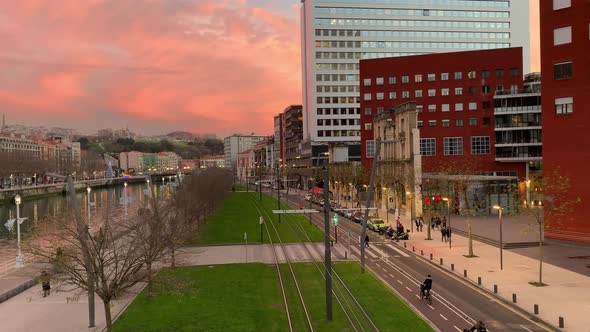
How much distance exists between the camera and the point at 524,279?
108ft

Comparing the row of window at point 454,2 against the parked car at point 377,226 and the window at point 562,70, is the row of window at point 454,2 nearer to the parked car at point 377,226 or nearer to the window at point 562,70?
the parked car at point 377,226

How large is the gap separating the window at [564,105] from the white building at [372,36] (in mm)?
90534

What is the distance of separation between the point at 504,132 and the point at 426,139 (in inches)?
531

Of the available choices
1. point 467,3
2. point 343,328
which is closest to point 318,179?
point 467,3

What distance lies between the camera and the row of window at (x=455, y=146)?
88.4 metres

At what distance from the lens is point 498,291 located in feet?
97.9

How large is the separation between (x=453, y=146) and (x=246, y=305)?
235ft

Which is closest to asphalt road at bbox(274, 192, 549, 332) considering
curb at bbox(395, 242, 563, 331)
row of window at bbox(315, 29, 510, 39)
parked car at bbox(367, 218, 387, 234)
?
curb at bbox(395, 242, 563, 331)

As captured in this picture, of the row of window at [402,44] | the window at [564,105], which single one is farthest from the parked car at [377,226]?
the row of window at [402,44]

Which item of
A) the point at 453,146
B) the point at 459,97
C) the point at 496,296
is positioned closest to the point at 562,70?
the point at 496,296

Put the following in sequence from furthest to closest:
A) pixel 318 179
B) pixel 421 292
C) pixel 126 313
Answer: pixel 318 179
pixel 421 292
pixel 126 313

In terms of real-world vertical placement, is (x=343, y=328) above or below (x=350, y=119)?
below

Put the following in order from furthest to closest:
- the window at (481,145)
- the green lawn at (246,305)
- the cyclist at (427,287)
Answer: the window at (481,145)
the cyclist at (427,287)
the green lawn at (246,305)

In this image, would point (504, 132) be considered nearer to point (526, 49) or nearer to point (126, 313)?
point (526, 49)
